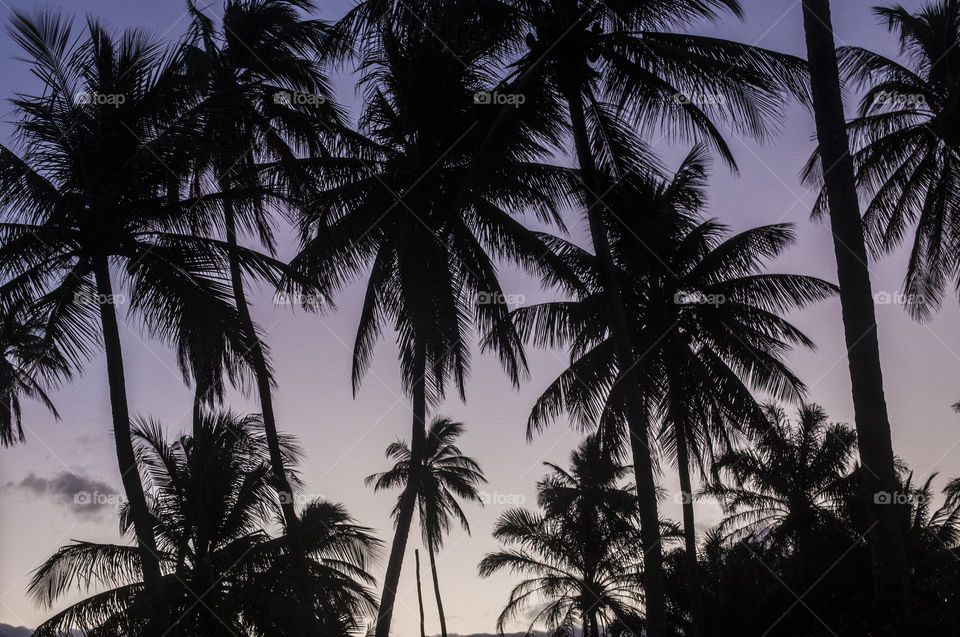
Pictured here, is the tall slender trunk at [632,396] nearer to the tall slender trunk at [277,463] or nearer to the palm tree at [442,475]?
the tall slender trunk at [277,463]

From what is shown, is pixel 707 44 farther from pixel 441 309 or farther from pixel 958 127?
pixel 958 127

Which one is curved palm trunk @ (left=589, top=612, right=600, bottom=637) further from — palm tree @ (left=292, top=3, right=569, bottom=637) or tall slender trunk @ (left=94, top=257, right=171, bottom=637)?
tall slender trunk @ (left=94, top=257, right=171, bottom=637)

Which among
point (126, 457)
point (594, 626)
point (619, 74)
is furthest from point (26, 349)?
point (594, 626)

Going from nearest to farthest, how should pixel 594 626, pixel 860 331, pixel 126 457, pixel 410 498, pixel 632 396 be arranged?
1. pixel 860 331
2. pixel 126 457
3. pixel 632 396
4. pixel 410 498
5. pixel 594 626

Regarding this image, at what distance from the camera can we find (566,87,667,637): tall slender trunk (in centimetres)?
1156

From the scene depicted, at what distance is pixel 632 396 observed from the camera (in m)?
12.5

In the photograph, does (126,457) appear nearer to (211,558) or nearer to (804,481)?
(211,558)

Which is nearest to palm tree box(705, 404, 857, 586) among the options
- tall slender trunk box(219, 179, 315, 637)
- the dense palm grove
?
the dense palm grove

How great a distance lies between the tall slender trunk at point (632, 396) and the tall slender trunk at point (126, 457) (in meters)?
6.33

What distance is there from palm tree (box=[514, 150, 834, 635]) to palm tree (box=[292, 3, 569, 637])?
68.5 inches

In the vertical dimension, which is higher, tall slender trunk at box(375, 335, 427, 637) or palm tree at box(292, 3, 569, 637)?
palm tree at box(292, 3, 569, 637)

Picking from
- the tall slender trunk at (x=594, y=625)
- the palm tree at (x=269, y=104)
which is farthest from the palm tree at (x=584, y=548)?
the palm tree at (x=269, y=104)

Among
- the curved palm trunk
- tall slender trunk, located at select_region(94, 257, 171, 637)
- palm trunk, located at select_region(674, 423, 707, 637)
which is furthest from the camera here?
the curved palm trunk

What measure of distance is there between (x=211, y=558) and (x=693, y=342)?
36.0 ft
